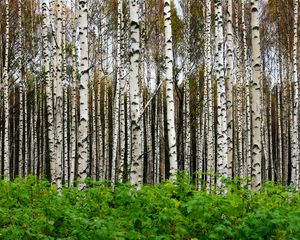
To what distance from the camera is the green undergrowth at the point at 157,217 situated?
14.5 ft

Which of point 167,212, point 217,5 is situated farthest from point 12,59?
point 167,212

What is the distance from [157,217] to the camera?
16.5ft

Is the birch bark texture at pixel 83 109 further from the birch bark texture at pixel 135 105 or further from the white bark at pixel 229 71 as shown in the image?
the white bark at pixel 229 71

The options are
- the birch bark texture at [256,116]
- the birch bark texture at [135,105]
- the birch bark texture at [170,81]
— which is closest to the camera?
the birch bark texture at [135,105]

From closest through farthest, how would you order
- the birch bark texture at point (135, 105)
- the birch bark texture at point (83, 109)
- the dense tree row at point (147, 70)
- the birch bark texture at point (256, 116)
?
1. the birch bark texture at point (135, 105)
2. the birch bark texture at point (256, 116)
3. the birch bark texture at point (83, 109)
4. the dense tree row at point (147, 70)

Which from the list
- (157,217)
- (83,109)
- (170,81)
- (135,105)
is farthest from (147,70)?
(157,217)

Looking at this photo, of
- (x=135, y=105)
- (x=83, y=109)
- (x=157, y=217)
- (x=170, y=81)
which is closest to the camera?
(x=157, y=217)

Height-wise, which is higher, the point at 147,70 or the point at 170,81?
the point at 147,70

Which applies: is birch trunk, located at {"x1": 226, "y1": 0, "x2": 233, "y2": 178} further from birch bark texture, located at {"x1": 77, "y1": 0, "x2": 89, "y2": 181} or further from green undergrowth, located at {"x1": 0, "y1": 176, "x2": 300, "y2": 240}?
green undergrowth, located at {"x1": 0, "y1": 176, "x2": 300, "y2": 240}

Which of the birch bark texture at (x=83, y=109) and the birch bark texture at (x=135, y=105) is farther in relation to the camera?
the birch bark texture at (x=83, y=109)

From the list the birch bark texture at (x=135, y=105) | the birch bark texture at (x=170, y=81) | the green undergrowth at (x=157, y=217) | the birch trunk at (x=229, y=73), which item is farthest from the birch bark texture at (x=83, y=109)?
the birch trunk at (x=229, y=73)

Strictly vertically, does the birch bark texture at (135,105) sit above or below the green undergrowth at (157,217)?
above

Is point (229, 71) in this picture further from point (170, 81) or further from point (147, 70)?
point (147, 70)

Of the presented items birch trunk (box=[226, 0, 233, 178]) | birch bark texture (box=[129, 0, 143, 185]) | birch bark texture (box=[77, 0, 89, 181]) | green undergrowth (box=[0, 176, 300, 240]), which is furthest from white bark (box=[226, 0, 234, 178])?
green undergrowth (box=[0, 176, 300, 240])
